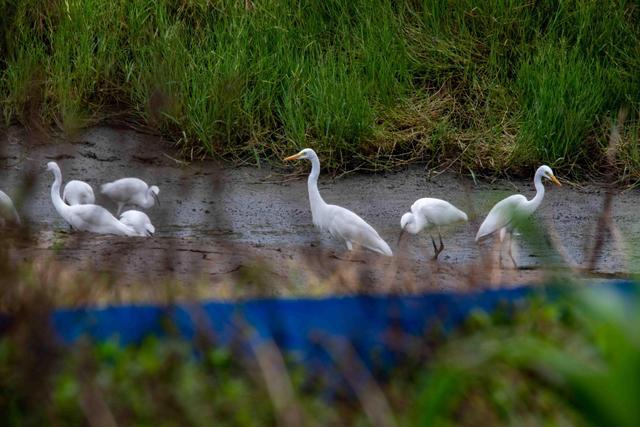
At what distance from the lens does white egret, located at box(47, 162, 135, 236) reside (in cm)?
670

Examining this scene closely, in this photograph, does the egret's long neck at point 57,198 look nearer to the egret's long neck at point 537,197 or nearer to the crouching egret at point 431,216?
the crouching egret at point 431,216

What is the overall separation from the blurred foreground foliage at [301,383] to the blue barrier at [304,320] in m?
0.07

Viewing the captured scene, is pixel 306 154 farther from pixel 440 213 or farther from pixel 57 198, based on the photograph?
pixel 57 198

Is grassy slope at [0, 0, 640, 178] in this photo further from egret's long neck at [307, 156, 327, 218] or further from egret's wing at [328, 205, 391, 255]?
egret's wing at [328, 205, 391, 255]

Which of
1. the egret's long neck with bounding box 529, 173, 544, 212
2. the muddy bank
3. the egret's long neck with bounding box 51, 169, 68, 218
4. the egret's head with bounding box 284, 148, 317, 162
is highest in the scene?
the egret's long neck with bounding box 529, 173, 544, 212

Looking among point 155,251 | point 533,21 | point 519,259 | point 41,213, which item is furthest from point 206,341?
point 533,21

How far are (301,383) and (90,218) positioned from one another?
4604mm

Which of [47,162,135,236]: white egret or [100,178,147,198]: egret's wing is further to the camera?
[100,178,147,198]: egret's wing

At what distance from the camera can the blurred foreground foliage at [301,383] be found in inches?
56.9

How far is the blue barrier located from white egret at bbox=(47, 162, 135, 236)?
3522mm

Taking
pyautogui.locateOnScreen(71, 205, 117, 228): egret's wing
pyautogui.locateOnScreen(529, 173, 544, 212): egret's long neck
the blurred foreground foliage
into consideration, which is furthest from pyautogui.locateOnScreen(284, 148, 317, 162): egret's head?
the blurred foreground foliage

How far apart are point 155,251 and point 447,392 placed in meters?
4.11

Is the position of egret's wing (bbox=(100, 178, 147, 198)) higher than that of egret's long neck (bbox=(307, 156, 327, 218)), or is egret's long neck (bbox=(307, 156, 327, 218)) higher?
Result: egret's long neck (bbox=(307, 156, 327, 218))

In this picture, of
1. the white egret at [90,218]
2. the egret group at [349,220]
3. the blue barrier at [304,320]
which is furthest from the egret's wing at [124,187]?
the blue barrier at [304,320]
